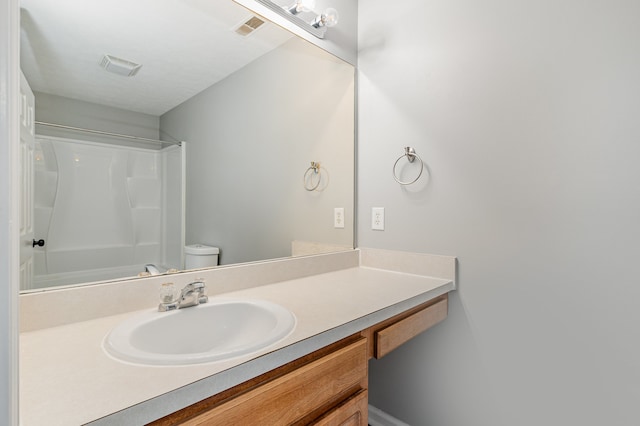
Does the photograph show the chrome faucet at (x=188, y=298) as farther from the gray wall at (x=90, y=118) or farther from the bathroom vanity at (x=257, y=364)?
the gray wall at (x=90, y=118)

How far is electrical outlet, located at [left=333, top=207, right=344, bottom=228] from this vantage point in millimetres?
1700

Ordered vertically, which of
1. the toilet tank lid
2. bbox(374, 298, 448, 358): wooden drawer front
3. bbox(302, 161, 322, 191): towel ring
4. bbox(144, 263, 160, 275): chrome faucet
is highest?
bbox(302, 161, 322, 191): towel ring

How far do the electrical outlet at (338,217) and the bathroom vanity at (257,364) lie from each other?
1.16 feet

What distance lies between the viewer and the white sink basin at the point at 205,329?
30.3 inches

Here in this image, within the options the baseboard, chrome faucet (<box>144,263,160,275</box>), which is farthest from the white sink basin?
the baseboard

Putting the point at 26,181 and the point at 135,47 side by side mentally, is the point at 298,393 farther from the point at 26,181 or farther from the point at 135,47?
the point at 135,47

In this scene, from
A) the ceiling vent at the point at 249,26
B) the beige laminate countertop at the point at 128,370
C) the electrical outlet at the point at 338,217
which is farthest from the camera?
the electrical outlet at the point at 338,217

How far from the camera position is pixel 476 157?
52.5 inches

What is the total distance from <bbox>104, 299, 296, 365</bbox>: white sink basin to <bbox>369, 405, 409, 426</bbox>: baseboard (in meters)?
1.04

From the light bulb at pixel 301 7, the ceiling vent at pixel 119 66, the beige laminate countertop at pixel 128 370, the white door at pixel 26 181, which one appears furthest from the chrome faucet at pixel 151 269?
the light bulb at pixel 301 7

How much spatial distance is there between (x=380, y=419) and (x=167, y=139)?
1.63 meters

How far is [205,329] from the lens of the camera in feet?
3.32

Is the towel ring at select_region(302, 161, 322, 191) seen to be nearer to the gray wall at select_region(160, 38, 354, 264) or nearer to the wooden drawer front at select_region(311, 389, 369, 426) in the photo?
the gray wall at select_region(160, 38, 354, 264)

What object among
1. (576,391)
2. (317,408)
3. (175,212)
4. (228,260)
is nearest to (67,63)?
(175,212)
